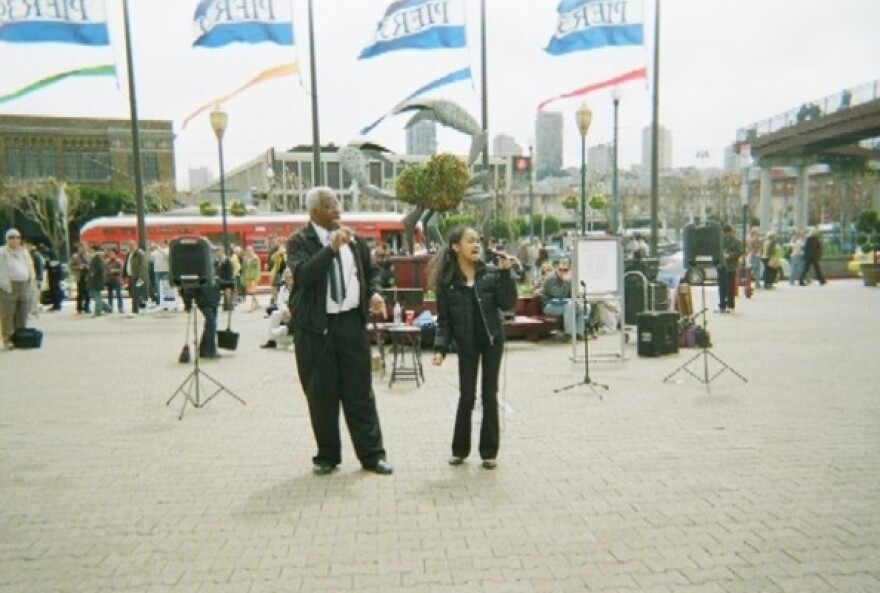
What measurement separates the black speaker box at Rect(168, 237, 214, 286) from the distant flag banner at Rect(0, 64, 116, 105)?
7.74 metres

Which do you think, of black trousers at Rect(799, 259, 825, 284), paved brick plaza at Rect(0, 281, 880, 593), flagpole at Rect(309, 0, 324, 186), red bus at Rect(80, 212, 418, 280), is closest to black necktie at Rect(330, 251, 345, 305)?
paved brick plaza at Rect(0, 281, 880, 593)

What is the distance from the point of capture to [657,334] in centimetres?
1095

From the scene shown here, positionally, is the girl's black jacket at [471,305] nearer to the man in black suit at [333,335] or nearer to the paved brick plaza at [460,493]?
the man in black suit at [333,335]

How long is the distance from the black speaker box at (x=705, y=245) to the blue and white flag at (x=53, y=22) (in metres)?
12.7

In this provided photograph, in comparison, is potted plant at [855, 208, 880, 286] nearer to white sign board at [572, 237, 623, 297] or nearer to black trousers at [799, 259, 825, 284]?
black trousers at [799, 259, 825, 284]

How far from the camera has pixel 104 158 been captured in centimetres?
7375

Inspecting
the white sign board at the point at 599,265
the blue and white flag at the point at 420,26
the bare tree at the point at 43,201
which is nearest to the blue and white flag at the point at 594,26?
the blue and white flag at the point at 420,26

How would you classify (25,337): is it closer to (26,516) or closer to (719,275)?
(26,516)

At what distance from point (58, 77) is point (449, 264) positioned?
12.9 metres

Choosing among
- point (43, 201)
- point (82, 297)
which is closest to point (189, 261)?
point (82, 297)

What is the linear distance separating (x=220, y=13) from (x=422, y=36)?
14.8 ft

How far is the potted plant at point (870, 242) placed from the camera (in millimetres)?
22906

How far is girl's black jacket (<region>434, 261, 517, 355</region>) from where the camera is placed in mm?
5461

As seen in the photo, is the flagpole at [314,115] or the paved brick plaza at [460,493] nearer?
the paved brick plaza at [460,493]
